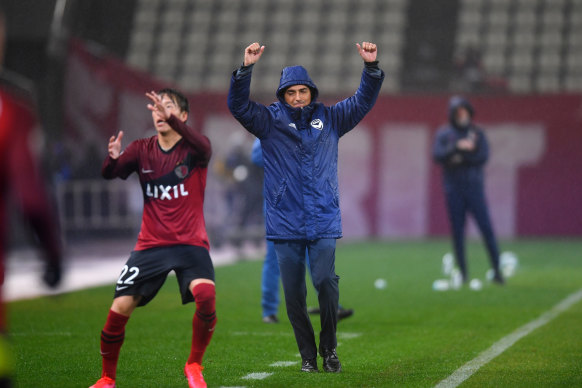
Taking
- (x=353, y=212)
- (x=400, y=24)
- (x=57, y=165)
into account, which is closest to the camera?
(x=57, y=165)

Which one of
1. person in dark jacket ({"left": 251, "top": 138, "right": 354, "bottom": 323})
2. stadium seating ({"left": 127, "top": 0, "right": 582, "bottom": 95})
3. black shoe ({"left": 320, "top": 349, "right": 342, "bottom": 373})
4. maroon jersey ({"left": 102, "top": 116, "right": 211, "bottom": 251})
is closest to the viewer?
maroon jersey ({"left": 102, "top": 116, "right": 211, "bottom": 251})

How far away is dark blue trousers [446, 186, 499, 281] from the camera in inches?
547

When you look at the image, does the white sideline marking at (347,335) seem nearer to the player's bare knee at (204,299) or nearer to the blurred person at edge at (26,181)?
the player's bare knee at (204,299)

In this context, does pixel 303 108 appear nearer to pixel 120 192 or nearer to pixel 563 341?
pixel 563 341

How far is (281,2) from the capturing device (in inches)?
1435

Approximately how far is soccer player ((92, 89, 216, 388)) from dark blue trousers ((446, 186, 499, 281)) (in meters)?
7.55

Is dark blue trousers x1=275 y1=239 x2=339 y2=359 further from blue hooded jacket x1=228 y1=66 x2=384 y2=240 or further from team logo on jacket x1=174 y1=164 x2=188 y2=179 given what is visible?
team logo on jacket x1=174 y1=164 x2=188 y2=179

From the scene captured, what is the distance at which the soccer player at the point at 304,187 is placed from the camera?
7254 millimetres

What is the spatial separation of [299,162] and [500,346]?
8.64ft

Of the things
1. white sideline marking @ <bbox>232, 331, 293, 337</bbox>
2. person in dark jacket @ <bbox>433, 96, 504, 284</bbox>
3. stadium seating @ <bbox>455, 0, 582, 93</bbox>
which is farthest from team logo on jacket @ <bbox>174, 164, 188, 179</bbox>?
stadium seating @ <bbox>455, 0, 582, 93</bbox>

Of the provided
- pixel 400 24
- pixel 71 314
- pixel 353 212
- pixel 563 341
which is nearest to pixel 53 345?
pixel 71 314

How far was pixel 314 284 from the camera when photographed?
7355 millimetres

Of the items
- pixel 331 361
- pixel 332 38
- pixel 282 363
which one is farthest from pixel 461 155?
pixel 332 38

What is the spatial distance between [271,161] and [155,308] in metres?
5.04
